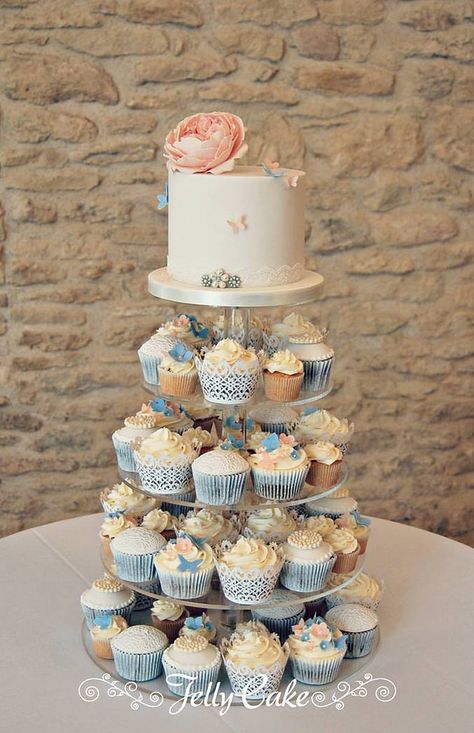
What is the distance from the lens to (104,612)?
1.81m

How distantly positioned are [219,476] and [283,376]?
0.73ft

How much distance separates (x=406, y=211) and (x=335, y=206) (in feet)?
0.88

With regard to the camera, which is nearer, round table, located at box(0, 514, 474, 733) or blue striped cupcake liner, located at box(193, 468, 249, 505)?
round table, located at box(0, 514, 474, 733)

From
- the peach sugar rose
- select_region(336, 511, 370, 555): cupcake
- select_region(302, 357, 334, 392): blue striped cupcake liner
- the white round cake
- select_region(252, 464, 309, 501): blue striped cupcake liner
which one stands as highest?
the peach sugar rose

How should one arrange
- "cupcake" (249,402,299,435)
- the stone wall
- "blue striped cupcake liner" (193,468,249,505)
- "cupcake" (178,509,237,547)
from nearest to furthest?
"blue striped cupcake liner" (193,468,249,505), "cupcake" (178,509,237,547), "cupcake" (249,402,299,435), the stone wall

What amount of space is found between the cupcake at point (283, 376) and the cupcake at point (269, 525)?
0.22 metres

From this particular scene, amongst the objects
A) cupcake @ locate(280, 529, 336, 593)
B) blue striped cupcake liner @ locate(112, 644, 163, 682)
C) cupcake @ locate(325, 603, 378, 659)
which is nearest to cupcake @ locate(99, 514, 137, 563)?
blue striped cupcake liner @ locate(112, 644, 163, 682)

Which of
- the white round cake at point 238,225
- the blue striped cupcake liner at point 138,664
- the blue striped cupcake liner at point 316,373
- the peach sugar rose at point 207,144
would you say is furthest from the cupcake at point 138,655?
the peach sugar rose at point 207,144

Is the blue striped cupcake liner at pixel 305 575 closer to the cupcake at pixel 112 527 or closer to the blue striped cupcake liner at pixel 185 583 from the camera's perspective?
the blue striped cupcake liner at pixel 185 583

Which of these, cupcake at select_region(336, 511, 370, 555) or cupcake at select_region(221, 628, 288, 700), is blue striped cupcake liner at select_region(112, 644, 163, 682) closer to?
cupcake at select_region(221, 628, 288, 700)

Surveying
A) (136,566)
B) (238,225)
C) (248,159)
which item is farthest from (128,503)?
(248,159)

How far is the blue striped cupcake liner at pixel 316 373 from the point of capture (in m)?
1.78

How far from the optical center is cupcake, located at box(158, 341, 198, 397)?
172 cm

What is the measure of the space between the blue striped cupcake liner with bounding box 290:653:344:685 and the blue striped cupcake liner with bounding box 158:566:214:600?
0.21m
